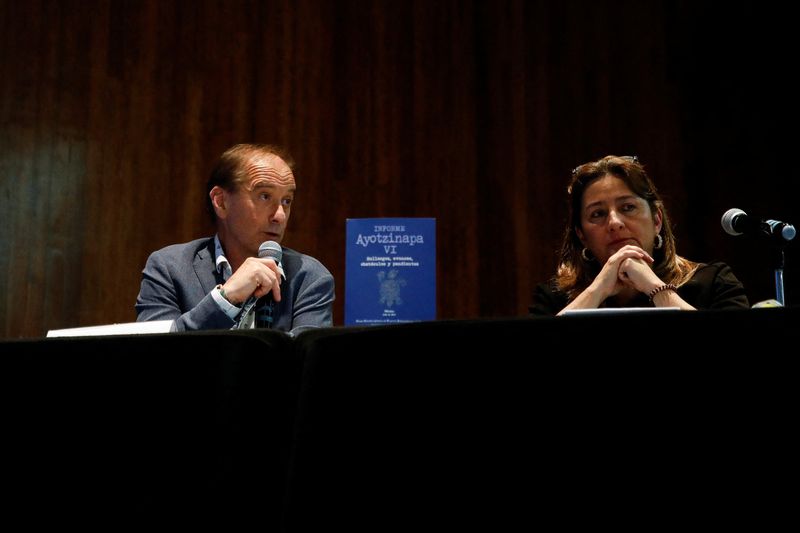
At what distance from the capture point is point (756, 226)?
6.41 feet

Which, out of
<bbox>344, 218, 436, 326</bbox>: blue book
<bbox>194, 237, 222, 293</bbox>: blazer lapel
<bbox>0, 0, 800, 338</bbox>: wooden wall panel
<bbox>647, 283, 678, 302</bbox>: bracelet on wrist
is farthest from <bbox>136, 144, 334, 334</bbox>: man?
<bbox>0, 0, 800, 338</bbox>: wooden wall panel

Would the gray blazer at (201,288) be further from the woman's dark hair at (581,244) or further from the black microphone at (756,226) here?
the black microphone at (756,226)

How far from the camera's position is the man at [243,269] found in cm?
194

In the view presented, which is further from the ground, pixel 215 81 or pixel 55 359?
pixel 215 81

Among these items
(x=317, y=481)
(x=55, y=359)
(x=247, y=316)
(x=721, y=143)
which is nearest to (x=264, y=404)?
(x=317, y=481)

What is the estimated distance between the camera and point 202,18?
369 cm

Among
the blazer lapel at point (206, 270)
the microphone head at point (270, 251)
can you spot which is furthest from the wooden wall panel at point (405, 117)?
the microphone head at point (270, 251)

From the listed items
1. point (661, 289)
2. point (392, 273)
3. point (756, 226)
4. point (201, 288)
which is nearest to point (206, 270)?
point (201, 288)

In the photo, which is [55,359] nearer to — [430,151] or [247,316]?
[247,316]

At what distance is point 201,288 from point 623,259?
1.36 meters

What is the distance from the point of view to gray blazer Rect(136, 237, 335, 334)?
2.17m

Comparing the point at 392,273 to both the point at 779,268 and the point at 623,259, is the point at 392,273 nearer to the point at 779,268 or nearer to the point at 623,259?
the point at 623,259

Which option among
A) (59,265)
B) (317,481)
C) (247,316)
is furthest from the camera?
(59,265)

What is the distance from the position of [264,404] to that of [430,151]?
3.23 metres
